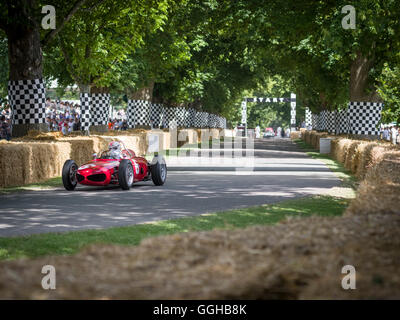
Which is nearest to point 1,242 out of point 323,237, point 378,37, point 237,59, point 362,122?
point 323,237

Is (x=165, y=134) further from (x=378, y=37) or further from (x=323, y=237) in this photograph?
(x=323, y=237)

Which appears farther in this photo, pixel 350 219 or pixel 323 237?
pixel 350 219

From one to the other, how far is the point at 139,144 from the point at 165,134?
9.31 metres

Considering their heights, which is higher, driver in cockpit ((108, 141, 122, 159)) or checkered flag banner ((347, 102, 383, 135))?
checkered flag banner ((347, 102, 383, 135))

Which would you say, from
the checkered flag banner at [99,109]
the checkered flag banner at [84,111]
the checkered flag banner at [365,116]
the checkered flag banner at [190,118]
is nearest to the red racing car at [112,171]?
the checkered flag banner at [84,111]

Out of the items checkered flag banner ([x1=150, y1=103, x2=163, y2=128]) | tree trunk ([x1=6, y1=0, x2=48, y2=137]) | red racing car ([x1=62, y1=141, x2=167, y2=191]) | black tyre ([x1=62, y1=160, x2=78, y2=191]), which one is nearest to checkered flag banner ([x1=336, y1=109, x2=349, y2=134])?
checkered flag banner ([x1=150, y1=103, x2=163, y2=128])

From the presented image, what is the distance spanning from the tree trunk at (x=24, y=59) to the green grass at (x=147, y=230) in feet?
36.1

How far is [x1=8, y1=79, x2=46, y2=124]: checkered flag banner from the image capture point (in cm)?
2088

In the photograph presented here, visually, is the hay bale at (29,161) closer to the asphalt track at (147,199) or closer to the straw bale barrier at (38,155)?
the straw bale barrier at (38,155)

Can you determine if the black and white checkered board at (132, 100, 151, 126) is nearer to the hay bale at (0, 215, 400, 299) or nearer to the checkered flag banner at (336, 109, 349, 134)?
the checkered flag banner at (336, 109, 349, 134)

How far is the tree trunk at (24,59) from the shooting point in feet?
64.7

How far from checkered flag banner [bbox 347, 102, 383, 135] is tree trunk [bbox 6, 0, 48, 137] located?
49.7 feet

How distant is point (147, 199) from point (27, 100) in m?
9.08
